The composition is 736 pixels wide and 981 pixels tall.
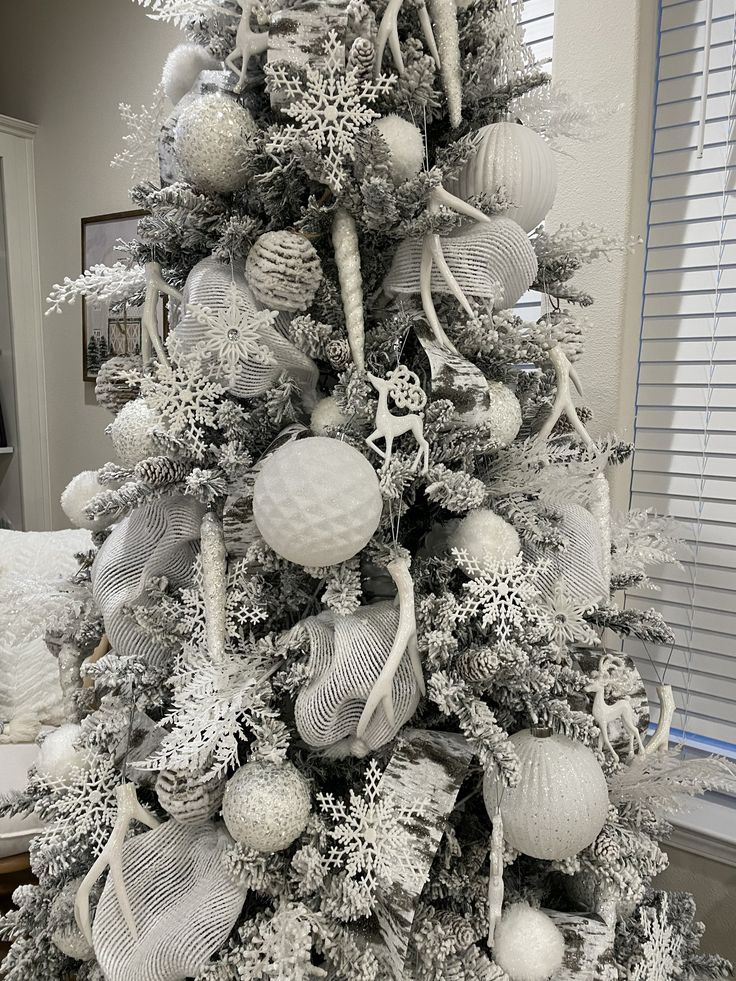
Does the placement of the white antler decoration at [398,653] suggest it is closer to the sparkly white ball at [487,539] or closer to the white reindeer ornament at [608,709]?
the sparkly white ball at [487,539]

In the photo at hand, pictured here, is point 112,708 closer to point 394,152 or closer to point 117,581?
point 117,581

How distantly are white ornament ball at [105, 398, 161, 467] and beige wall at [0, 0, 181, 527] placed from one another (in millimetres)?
1486

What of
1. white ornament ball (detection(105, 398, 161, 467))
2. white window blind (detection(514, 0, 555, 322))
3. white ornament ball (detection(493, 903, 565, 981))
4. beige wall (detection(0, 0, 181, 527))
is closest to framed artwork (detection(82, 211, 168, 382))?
beige wall (detection(0, 0, 181, 527))

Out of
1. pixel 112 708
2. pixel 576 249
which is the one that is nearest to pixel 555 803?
pixel 112 708

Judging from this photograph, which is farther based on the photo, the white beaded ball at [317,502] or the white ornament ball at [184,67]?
the white ornament ball at [184,67]

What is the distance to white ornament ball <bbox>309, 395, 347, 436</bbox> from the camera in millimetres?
732

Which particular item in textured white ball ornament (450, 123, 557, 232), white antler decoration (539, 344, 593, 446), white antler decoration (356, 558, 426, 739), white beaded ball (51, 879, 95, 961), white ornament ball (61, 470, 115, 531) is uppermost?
textured white ball ornament (450, 123, 557, 232)

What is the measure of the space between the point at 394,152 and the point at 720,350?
2.36 ft

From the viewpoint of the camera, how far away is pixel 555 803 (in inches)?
28.4

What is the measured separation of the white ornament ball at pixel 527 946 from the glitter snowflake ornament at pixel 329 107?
0.73 meters

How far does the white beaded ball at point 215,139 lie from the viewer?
2.33ft

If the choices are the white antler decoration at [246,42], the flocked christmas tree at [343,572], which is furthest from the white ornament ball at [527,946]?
the white antler decoration at [246,42]

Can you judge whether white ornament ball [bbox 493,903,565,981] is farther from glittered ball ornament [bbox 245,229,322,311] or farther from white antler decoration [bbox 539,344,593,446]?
glittered ball ornament [bbox 245,229,322,311]

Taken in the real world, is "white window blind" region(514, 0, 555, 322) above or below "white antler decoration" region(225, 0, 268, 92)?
above
